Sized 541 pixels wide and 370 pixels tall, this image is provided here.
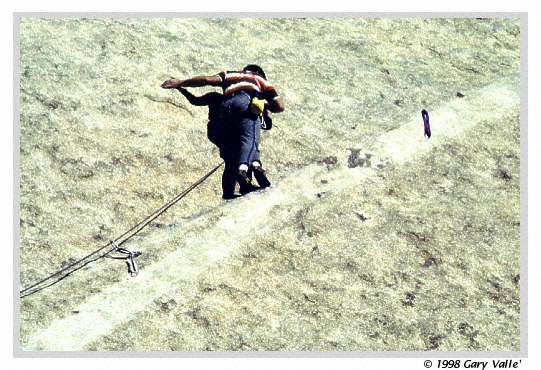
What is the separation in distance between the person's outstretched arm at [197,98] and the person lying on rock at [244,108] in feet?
0.25

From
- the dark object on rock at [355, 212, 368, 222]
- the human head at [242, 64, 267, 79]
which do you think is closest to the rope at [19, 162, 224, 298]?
the human head at [242, 64, 267, 79]

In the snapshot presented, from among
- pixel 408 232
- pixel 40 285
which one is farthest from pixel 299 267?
pixel 40 285

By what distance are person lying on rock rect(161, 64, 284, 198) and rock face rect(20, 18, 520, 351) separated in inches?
9.4

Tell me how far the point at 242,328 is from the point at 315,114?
424 centimetres

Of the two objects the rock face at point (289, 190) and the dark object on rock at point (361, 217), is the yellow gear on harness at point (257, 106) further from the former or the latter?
the dark object on rock at point (361, 217)

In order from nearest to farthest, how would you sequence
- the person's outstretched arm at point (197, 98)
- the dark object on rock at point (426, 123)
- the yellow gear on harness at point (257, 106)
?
1. the yellow gear on harness at point (257, 106)
2. the person's outstretched arm at point (197, 98)
3. the dark object on rock at point (426, 123)

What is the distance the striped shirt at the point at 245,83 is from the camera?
698 inches

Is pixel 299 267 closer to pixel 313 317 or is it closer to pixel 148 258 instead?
pixel 313 317

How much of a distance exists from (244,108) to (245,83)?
0.49 meters

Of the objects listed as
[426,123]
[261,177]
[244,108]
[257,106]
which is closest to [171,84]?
[244,108]

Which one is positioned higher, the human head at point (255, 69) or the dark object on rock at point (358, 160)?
the human head at point (255, 69)

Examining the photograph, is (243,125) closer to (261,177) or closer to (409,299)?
(261,177)

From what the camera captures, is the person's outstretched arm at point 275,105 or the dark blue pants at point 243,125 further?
the person's outstretched arm at point 275,105

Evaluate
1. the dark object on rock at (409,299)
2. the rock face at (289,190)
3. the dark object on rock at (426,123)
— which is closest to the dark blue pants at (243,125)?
the rock face at (289,190)
